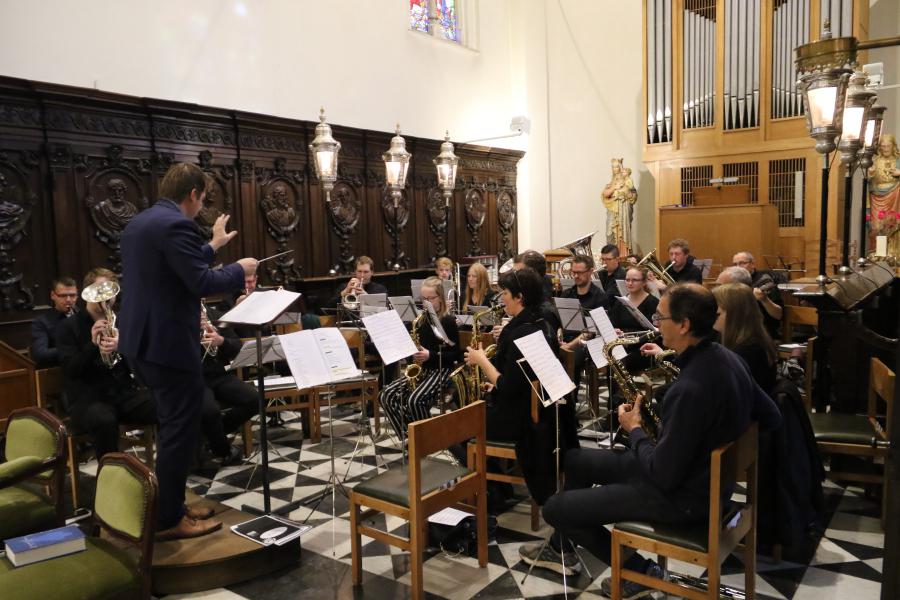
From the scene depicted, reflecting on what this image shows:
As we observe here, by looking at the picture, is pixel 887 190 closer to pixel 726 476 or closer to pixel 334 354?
pixel 726 476

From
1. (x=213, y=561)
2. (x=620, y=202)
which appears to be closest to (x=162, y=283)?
(x=213, y=561)

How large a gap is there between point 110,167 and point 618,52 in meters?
9.18

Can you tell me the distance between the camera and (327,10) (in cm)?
939

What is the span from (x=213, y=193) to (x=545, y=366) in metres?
5.65

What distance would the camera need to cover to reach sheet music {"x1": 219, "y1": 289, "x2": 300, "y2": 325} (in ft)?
10.8

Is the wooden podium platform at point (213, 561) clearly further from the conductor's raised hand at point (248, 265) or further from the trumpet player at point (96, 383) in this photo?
the conductor's raised hand at point (248, 265)

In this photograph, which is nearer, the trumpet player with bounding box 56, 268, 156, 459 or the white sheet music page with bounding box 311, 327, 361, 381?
the white sheet music page with bounding box 311, 327, 361, 381

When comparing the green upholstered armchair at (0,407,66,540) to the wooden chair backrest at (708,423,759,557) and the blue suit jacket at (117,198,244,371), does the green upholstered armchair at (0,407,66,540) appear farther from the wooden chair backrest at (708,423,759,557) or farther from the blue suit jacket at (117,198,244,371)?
the wooden chair backrest at (708,423,759,557)

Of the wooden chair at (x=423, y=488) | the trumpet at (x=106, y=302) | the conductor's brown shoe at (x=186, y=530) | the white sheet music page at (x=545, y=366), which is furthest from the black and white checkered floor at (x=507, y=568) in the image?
the trumpet at (x=106, y=302)

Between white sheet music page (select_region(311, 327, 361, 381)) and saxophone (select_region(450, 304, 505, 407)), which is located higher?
white sheet music page (select_region(311, 327, 361, 381))

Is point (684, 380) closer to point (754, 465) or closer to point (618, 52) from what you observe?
point (754, 465)

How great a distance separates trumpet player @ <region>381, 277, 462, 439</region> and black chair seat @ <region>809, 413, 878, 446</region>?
7.81 ft

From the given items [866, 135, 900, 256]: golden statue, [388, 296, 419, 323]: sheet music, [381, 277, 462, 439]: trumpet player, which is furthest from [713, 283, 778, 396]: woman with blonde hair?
[866, 135, 900, 256]: golden statue

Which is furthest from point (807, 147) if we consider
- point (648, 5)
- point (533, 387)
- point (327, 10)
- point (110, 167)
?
point (110, 167)
